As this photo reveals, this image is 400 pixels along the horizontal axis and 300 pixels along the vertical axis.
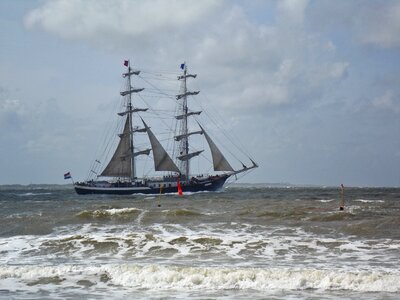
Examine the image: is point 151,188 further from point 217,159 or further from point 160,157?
point 217,159

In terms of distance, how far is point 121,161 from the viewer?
299 ft

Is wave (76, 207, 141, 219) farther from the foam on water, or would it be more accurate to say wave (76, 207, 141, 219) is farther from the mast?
the mast

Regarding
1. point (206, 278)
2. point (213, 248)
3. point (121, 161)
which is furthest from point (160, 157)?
point (206, 278)

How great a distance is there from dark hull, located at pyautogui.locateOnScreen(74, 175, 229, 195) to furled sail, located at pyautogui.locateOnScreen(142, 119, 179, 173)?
306cm

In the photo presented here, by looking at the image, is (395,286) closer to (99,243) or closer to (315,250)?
(315,250)

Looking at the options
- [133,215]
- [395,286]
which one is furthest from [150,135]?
[395,286]

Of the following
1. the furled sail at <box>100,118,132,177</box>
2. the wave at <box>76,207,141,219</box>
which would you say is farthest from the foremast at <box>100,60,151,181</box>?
the wave at <box>76,207,141,219</box>

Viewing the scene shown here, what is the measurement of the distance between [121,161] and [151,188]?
7240 mm

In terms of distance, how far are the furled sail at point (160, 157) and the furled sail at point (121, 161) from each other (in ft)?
15.6

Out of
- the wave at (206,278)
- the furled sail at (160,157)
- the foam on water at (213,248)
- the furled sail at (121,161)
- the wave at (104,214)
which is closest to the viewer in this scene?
the wave at (206,278)

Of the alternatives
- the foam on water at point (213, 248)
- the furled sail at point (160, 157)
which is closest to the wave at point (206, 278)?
the foam on water at point (213, 248)

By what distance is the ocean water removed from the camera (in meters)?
14.3

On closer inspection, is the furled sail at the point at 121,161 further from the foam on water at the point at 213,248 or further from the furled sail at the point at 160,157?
the foam on water at the point at 213,248

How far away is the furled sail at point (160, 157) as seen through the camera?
89.9m
